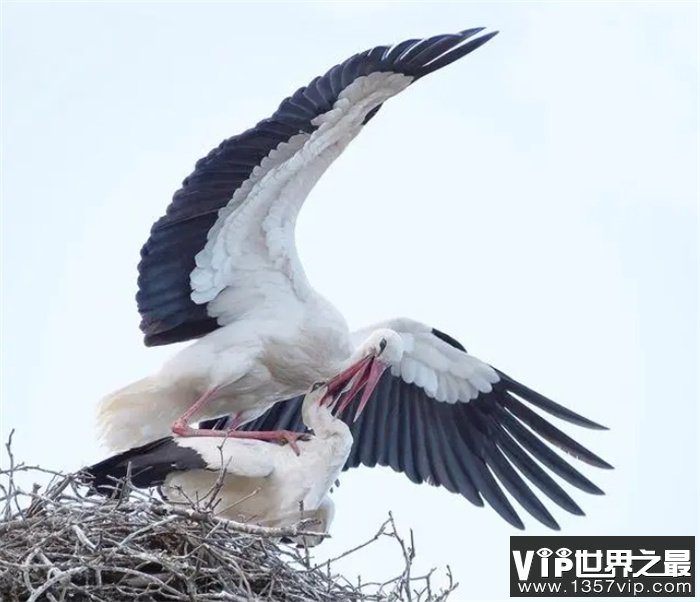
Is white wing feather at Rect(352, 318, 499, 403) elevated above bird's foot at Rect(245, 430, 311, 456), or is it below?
above

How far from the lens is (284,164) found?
10.4 metres

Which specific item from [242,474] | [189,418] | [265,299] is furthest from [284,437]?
[265,299]

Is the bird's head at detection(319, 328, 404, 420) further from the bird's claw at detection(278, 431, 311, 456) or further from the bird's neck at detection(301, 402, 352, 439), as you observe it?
the bird's claw at detection(278, 431, 311, 456)

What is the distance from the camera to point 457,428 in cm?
1196

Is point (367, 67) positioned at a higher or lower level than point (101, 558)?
higher

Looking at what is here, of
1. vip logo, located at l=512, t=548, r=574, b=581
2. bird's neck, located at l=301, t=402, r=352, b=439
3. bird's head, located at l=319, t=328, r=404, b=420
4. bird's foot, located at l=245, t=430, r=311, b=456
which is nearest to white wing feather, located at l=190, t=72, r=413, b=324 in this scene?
bird's head, located at l=319, t=328, r=404, b=420

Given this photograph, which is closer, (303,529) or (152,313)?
(303,529)

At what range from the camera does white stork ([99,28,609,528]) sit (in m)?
10.2

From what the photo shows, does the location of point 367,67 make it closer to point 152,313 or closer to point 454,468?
point 152,313

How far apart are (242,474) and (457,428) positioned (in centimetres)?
278

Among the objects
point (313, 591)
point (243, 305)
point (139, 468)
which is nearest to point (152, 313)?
point (243, 305)

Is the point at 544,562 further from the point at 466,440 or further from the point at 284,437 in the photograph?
the point at 284,437

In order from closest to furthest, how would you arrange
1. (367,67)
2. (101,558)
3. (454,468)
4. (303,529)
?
(101,558) < (303,529) < (367,67) < (454,468)

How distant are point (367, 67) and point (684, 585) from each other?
9.92ft
